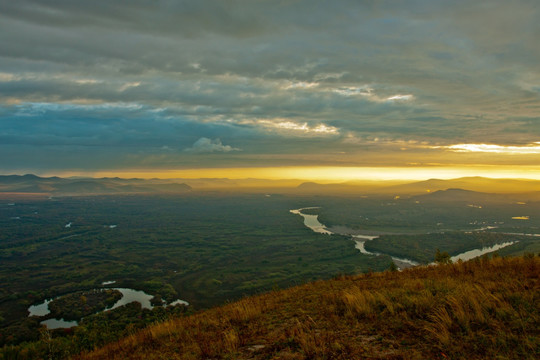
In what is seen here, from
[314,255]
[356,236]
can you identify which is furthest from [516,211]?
[314,255]

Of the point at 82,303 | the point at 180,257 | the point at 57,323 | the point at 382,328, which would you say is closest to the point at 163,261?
the point at 180,257

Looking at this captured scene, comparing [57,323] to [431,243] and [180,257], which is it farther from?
[431,243]

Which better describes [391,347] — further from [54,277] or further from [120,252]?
[120,252]

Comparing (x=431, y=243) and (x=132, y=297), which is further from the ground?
(x=431, y=243)

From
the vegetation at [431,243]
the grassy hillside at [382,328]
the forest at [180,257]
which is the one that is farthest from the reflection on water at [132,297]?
the vegetation at [431,243]

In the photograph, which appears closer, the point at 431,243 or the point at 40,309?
the point at 40,309

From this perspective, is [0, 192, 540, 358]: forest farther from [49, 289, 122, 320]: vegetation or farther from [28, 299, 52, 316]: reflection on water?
[28, 299, 52, 316]: reflection on water

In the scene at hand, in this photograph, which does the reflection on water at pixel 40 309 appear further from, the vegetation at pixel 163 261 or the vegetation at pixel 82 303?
the vegetation at pixel 163 261

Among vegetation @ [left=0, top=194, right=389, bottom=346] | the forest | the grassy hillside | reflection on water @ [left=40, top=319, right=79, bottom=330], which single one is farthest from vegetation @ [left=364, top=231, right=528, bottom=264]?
the grassy hillside

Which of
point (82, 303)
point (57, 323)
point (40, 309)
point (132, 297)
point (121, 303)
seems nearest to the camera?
point (57, 323)
